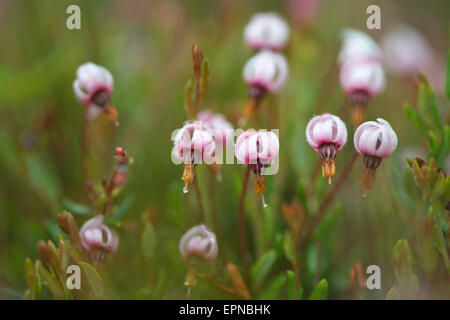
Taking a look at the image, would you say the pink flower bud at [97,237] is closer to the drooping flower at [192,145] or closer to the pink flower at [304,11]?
the drooping flower at [192,145]

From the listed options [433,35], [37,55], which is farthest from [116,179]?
[433,35]

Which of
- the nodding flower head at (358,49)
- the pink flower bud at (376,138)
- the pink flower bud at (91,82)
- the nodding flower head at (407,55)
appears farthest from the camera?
the nodding flower head at (407,55)

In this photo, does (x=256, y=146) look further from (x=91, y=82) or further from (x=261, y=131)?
(x=91, y=82)

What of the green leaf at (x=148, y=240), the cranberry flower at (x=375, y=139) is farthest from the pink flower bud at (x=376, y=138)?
the green leaf at (x=148, y=240)

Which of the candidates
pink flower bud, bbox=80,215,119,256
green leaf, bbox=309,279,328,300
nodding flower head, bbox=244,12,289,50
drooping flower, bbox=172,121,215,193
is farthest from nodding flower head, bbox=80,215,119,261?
nodding flower head, bbox=244,12,289,50

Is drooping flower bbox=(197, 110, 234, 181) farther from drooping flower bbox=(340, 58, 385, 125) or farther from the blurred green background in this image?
drooping flower bbox=(340, 58, 385, 125)
